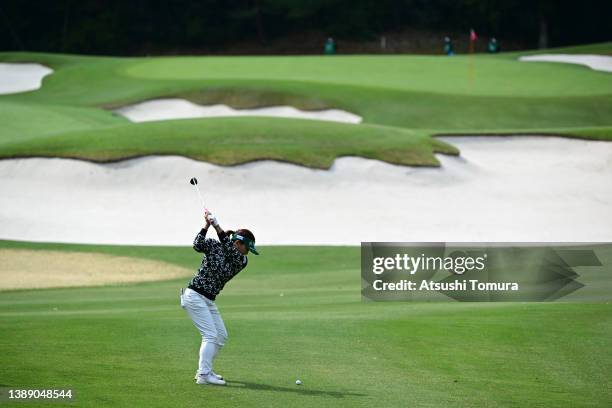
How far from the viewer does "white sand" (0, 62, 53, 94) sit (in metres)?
56.4

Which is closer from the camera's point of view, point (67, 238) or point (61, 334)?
point (61, 334)

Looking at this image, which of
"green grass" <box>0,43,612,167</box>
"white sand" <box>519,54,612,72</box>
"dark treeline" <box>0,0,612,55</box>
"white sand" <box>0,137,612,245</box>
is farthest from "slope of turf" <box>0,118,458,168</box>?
→ "dark treeline" <box>0,0,612,55</box>

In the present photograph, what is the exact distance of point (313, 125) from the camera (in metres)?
35.2

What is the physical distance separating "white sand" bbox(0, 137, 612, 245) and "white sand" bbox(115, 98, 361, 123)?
12264mm

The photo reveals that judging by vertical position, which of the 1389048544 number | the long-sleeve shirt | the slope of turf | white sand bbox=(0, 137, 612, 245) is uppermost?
the slope of turf

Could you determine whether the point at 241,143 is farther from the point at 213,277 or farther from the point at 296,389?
the point at 296,389

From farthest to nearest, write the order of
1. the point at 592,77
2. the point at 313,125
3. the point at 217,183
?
the point at 592,77 < the point at 313,125 < the point at 217,183

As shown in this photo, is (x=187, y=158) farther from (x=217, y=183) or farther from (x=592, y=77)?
(x=592, y=77)

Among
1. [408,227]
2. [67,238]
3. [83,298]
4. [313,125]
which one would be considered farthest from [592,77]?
[83,298]

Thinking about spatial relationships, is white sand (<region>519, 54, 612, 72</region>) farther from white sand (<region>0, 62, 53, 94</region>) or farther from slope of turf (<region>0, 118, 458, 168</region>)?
white sand (<region>0, 62, 53, 94</region>)

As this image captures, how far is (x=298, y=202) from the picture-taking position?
30.9 meters

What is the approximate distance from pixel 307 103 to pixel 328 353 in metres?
32.8

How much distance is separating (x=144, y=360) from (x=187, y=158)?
19319 mm

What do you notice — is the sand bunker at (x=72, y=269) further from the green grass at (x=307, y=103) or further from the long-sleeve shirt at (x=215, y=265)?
the long-sleeve shirt at (x=215, y=265)
